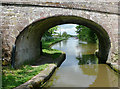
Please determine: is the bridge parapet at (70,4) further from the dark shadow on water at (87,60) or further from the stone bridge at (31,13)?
the dark shadow on water at (87,60)

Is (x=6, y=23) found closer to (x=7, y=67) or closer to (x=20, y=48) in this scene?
(x=20, y=48)

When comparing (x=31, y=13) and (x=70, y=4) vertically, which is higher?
(x=70, y=4)

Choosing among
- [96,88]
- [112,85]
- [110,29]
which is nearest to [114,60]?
[110,29]

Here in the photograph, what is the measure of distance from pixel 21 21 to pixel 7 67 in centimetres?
205

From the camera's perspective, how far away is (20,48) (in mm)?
6816

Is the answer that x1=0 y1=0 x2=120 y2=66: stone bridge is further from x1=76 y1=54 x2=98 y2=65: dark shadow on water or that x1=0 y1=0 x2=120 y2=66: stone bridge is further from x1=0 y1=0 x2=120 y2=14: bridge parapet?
x1=76 y1=54 x2=98 y2=65: dark shadow on water

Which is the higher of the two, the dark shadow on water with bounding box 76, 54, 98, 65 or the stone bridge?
the stone bridge

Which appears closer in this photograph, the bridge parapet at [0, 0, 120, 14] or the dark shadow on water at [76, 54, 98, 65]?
the bridge parapet at [0, 0, 120, 14]

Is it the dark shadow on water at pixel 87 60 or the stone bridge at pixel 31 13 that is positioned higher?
the stone bridge at pixel 31 13

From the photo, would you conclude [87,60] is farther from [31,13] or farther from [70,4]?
[31,13]

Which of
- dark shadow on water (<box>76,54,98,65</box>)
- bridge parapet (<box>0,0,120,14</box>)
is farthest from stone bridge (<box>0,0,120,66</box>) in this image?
dark shadow on water (<box>76,54,98,65</box>)

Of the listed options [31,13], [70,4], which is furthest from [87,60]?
[31,13]

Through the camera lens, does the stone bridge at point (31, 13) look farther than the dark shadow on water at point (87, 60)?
No

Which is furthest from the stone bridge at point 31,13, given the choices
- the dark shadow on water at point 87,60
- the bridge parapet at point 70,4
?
the dark shadow on water at point 87,60
